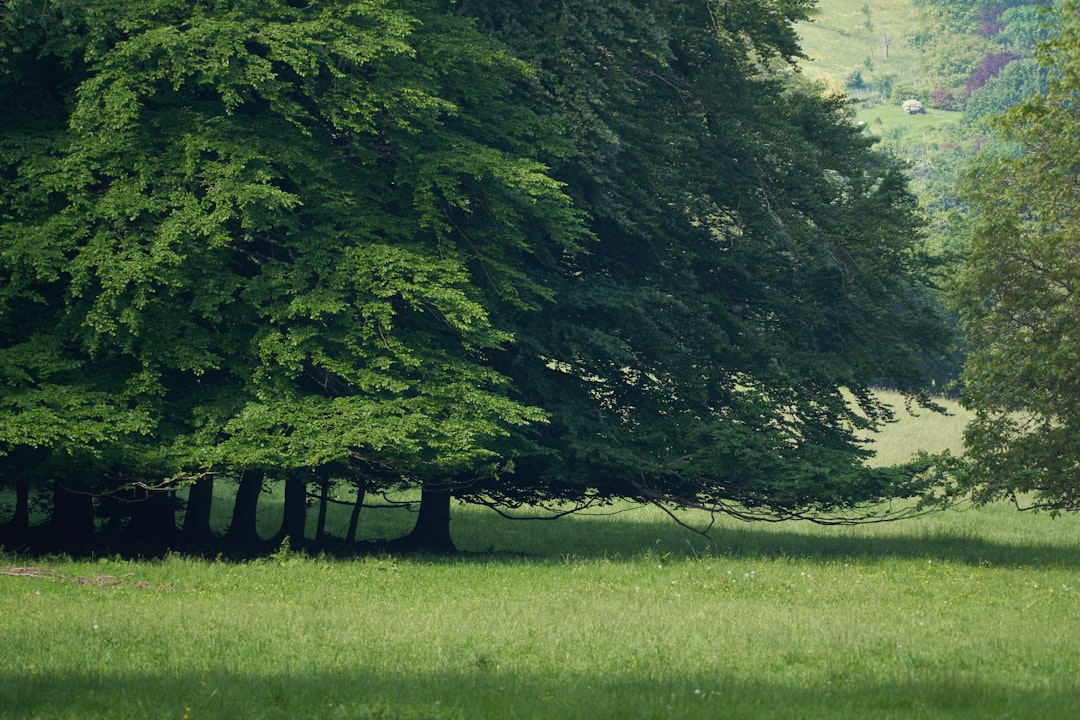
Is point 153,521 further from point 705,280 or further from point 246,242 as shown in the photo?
point 705,280

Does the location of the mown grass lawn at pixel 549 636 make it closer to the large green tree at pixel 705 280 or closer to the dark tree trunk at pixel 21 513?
the large green tree at pixel 705 280

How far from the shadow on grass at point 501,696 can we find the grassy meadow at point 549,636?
31mm

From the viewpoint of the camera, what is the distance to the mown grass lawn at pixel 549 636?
11.0 m

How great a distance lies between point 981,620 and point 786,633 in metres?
3.31

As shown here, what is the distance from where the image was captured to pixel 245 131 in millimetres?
20828

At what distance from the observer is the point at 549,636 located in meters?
14.2

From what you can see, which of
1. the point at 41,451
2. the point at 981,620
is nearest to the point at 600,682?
the point at 981,620

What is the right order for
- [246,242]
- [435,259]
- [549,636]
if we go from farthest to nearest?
[246,242] < [435,259] < [549,636]

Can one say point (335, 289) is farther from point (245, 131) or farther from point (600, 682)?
point (600, 682)

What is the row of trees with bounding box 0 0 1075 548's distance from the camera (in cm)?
1953

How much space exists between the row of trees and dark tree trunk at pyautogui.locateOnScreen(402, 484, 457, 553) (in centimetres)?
9

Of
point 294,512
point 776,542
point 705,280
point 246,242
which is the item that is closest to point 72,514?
point 294,512

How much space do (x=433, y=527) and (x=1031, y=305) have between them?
1307cm

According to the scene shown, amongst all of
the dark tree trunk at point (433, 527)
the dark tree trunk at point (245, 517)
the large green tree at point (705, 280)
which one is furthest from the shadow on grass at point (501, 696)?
the dark tree trunk at point (433, 527)
